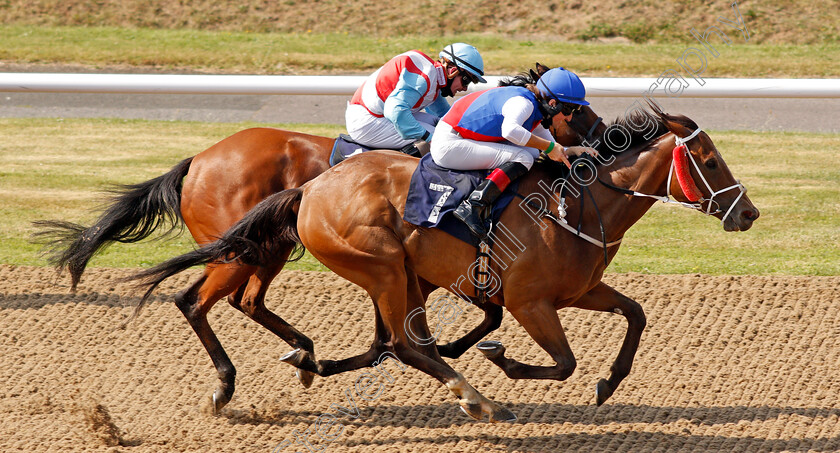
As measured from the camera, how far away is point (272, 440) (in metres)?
4.71

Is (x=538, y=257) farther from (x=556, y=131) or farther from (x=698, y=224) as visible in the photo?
(x=698, y=224)

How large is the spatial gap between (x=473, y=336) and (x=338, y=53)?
900 cm

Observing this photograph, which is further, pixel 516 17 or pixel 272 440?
pixel 516 17

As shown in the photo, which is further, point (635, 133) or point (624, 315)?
point (624, 315)

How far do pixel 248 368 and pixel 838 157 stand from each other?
7115 mm

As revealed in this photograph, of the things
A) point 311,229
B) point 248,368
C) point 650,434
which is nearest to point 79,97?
point 248,368

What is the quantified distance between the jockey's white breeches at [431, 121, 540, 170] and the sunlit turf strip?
8.93 ft

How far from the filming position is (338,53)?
1359 cm

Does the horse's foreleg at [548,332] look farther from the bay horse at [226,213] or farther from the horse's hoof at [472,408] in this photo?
the bay horse at [226,213]

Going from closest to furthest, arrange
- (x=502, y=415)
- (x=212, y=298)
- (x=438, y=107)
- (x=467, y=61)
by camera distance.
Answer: (x=502, y=415) → (x=212, y=298) → (x=467, y=61) → (x=438, y=107)

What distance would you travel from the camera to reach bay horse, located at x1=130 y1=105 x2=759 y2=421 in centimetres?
445

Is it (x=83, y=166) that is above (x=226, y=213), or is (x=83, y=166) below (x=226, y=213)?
below

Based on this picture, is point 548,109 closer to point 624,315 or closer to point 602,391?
point 624,315

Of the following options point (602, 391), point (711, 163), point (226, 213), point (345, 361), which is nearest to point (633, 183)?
point (711, 163)
